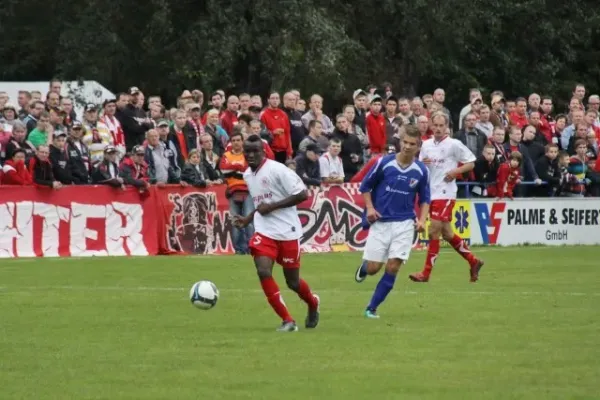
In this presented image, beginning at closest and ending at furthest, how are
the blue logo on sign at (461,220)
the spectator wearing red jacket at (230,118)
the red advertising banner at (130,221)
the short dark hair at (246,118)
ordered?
the red advertising banner at (130,221)
the short dark hair at (246,118)
the spectator wearing red jacket at (230,118)
the blue logo on sign at (461,220)

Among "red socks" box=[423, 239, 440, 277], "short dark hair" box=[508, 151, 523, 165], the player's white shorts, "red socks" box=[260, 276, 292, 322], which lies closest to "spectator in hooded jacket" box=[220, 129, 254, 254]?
"red socks" box=[423, 239, 440, 277]

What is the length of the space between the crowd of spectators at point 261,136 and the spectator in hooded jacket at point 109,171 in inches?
0.6

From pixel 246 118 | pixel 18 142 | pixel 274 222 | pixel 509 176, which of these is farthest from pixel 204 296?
pixel 509 176

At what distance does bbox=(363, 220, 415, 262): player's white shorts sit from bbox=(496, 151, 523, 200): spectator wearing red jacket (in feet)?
43.1

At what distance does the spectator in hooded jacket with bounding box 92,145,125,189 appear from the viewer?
2534 cm

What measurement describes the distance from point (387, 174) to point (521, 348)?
12.5 ft

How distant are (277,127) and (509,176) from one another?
485cm

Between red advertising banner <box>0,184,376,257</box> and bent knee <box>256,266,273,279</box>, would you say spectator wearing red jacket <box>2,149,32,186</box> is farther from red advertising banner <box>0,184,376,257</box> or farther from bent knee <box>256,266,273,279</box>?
bent knee <box>256,266,273,279</box>

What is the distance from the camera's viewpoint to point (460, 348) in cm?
1288

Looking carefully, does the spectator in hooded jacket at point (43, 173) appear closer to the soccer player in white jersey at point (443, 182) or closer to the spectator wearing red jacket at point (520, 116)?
the soccer player in white jersey at point (443, 182)

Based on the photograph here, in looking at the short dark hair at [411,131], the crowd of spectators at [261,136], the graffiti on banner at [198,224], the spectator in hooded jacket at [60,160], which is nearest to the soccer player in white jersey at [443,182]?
the crowd of spectators at [261,136]

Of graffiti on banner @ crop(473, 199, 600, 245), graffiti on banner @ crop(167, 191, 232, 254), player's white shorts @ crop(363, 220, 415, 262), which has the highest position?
player's white shorts @ crop(363, 220, 415, 262)

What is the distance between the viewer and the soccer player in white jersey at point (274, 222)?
1427 centimetres

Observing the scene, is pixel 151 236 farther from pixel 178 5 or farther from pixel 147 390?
pixel 147 390
